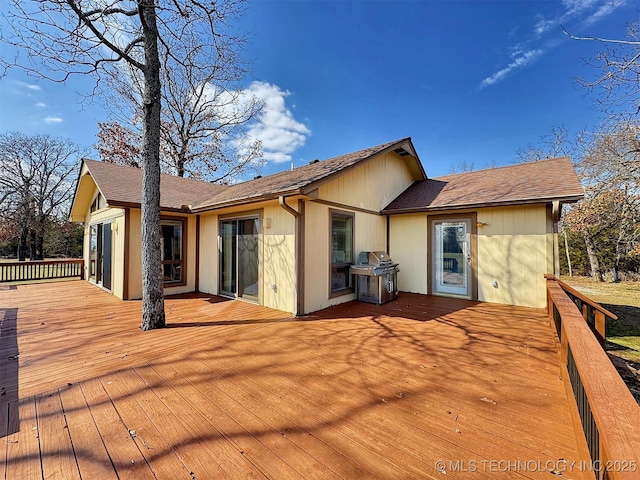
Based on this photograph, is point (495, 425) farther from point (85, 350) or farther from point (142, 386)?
point (85, 350)

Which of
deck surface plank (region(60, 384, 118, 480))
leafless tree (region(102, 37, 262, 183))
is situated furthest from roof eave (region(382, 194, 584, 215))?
leafless tree (region(102, 37, 262, 183))

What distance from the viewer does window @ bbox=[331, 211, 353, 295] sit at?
607 centimetres

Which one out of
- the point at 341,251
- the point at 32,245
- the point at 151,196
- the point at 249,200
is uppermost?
the point at 249,200

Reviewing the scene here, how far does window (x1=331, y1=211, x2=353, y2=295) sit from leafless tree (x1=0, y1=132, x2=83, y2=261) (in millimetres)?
24557

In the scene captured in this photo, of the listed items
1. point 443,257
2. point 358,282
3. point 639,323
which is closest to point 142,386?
point 358,282

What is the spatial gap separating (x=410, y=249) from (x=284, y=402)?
6007mm

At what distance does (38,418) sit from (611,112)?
922 centimetres

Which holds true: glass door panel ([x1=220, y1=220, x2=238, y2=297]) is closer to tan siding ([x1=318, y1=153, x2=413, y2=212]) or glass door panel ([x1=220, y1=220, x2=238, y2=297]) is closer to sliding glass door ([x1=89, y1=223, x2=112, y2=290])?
tan siding ([x1=318, y1=153, x2=413, y2=212])

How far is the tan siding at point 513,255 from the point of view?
5777 millimetres

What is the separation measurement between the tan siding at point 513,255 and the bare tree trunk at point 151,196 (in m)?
6.97

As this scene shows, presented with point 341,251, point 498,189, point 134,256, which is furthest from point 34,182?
point 498,189

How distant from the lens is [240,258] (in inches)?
257

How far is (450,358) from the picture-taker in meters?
3.35

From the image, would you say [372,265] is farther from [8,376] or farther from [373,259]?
[8,376]
